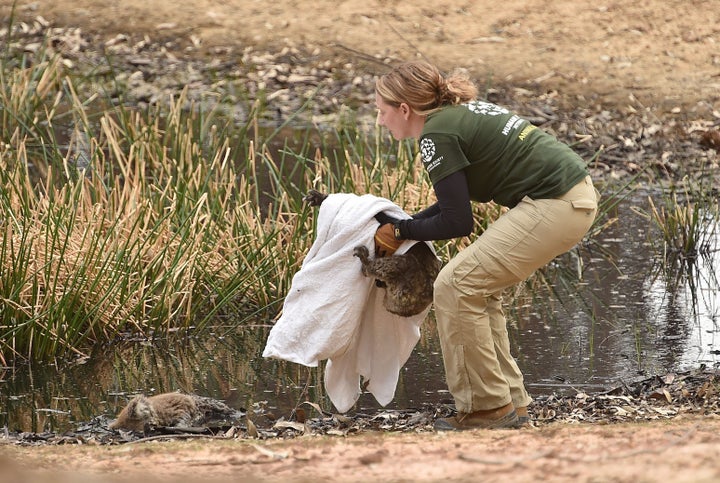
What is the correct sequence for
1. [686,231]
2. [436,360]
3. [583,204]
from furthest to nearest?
[686,231], [436,360], [583,204]

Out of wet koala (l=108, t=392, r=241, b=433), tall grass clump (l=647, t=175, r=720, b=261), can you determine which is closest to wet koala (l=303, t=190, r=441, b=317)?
wet koala (l=108, t=392, r=241, b=433)

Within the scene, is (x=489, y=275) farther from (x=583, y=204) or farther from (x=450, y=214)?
(x=583, y=204)

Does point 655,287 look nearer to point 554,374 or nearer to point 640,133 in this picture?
point 554,374

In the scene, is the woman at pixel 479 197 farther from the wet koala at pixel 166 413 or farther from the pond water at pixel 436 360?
the wet koala at pixel 166 413

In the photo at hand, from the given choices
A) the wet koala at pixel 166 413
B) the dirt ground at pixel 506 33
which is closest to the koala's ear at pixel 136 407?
the wet koala at pixel 166 413

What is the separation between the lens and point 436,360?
20.1 feet

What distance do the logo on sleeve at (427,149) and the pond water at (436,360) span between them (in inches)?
53.2

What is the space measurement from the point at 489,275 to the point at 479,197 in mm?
322

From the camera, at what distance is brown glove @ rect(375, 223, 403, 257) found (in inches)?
191

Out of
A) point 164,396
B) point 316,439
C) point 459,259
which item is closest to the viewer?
point 316,439

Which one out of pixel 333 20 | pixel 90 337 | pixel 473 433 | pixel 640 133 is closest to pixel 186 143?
pixel 90 337

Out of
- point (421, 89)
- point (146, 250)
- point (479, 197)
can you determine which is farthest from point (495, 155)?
point (146, 250)

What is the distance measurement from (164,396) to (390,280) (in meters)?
1.09

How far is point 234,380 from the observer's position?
5871 millimetres
